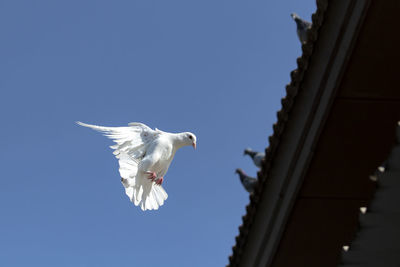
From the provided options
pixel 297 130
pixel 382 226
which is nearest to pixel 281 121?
pixel 297 130

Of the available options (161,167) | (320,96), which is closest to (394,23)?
(320,96)

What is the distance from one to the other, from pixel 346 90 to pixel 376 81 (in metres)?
0.33

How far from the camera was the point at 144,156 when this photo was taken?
10.6 m

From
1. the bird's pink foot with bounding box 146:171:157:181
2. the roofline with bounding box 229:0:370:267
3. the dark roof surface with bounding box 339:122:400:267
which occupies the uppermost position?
the bird's pink foot with bounding box 146:171:157:181

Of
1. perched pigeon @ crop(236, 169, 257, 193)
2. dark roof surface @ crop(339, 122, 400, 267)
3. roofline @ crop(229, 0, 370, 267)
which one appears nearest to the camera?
dark roof surface @ crop(339, 122, 400, 267)

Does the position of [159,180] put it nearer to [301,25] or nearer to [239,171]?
[239,171]

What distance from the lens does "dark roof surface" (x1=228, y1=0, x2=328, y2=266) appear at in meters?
6.35

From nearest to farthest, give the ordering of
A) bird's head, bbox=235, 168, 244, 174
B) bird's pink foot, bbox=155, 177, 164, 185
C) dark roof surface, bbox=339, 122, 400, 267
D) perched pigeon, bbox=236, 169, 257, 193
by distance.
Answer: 1. dark roof surface, bbox=339, 122, 400, 267
2. perched pigeon, bbox=236, 169, 257, 193
3. bird's head, bbox=235, 168, 244, 174
4. bird's pink foot, bbox=155, 177, 164, 185

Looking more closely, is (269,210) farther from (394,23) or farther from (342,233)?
(394,23)

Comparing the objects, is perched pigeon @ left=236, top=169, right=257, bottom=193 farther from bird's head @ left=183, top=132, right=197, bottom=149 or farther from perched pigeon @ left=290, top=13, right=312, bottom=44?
bird's head @ left=183, top=132, right=197, bottom=149

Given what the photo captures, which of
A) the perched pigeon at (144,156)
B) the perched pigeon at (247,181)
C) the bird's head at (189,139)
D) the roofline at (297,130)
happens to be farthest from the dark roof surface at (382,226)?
the bird's head at (189,139)

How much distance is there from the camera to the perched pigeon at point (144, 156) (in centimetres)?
1039

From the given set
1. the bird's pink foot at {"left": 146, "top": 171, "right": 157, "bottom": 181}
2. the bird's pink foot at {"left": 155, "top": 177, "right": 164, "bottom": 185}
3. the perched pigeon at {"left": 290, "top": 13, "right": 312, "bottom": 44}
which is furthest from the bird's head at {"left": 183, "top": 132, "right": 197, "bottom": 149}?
the perched pigeon at {"left": 290, "top": 13, "right": 312, "bottom": 44}

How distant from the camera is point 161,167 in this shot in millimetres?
10602
